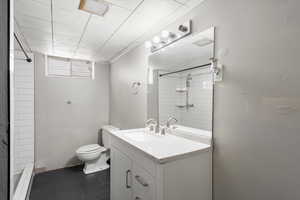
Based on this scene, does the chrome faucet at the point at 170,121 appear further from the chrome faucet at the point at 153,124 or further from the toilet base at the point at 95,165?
the toilet base at the point at 95,165

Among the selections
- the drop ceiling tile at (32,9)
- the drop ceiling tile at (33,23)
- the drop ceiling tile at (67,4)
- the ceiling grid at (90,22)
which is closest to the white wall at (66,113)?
the ceiling grid at (90,22)

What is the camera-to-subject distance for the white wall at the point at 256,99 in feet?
2.69

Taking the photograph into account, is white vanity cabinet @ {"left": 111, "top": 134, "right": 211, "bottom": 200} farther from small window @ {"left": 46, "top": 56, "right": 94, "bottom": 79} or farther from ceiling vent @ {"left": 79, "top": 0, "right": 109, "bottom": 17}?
small window @ {"left": 46, "top": 56, "right": 94, "bottom": 79}

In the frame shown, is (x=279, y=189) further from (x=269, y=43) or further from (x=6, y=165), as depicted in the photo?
(x=6, y=165)

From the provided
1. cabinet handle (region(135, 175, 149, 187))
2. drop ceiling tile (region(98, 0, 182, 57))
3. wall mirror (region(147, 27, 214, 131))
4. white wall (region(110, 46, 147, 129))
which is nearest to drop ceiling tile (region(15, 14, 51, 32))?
drop ceiling tile (region(98, 0, 182, 57))

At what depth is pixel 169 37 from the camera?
1649 millimetres

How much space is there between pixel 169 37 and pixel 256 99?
1.07 metres

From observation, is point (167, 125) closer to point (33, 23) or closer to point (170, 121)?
point (170, 121)

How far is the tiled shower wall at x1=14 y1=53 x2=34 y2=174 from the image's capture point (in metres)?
2.48

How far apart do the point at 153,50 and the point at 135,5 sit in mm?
623

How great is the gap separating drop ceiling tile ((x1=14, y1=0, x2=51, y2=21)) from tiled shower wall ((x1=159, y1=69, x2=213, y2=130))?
135 centimetres

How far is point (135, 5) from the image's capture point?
53.5 inches

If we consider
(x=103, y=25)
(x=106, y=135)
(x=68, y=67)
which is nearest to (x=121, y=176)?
(x=106, y=135)

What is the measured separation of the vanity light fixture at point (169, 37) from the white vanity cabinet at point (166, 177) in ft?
3.66
